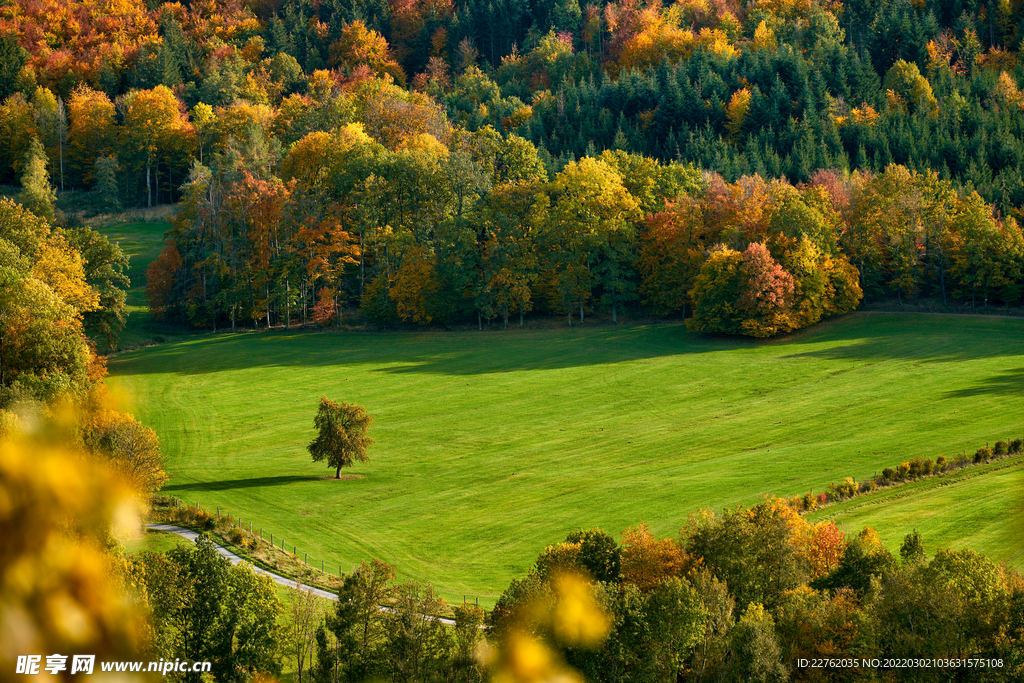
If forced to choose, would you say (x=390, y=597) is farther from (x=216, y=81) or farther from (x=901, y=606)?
(x=216, y=81)

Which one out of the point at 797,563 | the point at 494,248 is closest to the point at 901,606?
the point at 797,563

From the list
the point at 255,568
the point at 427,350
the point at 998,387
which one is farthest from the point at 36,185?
the point at 998,387

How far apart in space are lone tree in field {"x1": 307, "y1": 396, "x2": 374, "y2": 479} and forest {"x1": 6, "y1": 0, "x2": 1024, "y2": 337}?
37239mm

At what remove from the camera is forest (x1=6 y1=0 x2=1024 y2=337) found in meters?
89.7

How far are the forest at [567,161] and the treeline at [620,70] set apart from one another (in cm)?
48

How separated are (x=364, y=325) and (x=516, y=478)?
4261cm

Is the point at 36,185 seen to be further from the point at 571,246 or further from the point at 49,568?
the point at 49,568

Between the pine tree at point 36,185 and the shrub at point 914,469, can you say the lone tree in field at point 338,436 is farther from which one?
the pine tree at point 36,185

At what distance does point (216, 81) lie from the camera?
148 meters

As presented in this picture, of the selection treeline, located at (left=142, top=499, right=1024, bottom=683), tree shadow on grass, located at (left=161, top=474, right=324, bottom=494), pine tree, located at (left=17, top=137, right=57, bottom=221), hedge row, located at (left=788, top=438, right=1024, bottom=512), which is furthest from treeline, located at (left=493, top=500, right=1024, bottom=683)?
pine tree, located at (left=17, top=137, right=57, bottom=221)

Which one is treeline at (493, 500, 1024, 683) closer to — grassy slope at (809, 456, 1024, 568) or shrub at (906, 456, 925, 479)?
grassy slope at (809, 456, 1024, 568)

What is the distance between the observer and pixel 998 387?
6375 centimetres

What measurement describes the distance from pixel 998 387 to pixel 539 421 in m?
31.1

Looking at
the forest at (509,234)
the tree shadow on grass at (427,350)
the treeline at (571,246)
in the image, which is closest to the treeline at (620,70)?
the forest at (509,234)
